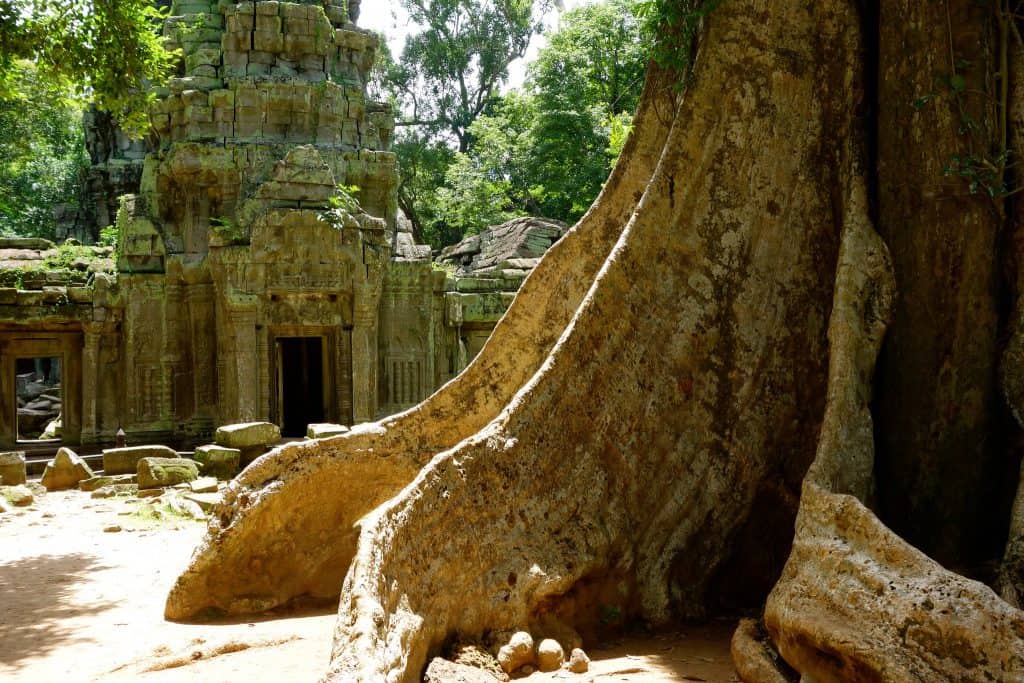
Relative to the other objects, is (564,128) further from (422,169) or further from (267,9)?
(422,169)

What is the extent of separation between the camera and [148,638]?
4.33 meters

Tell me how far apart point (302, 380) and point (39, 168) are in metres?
15.4

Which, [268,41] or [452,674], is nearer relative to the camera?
[452,674]

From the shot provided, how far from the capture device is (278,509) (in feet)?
15.5

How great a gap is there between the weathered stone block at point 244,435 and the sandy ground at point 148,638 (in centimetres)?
455

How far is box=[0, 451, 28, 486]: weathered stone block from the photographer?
35.0 feet

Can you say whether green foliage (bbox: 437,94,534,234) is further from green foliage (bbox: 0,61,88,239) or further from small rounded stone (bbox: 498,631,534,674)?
small rounded stone (bbox: 498,631,534,674)

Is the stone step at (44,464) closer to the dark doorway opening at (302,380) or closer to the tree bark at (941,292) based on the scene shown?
the dark doorway opening at (302,380)

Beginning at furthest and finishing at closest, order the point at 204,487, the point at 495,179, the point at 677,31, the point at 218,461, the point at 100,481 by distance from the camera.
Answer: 1. the point at 495,179
2. the point at 218,461
3. the point at 100,481
4. the point at 204,487
5. the point at 677,31

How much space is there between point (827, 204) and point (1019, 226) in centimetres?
80

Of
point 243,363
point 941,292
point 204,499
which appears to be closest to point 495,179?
point 243,363

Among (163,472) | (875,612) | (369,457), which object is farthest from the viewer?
(163,472)

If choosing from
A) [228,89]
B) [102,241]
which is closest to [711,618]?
[228,89]

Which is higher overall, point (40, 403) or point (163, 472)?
point (163, 472)
